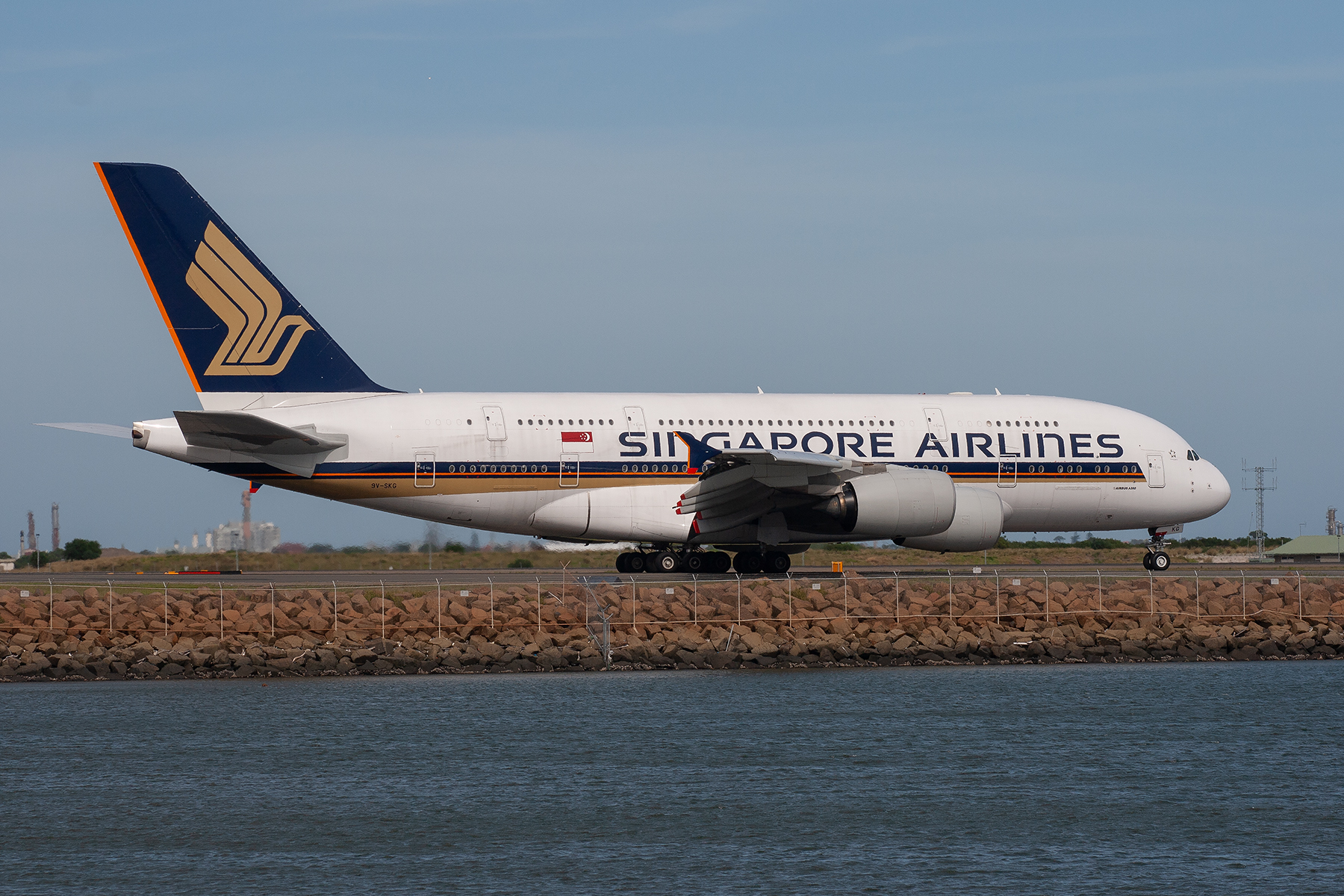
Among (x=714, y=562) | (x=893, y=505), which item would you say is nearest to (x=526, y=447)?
(x=714, y=562)

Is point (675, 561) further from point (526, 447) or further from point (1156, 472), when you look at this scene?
point (1156, 472)

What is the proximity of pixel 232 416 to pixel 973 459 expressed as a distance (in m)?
17.1

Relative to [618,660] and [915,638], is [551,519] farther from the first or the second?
[915,638]

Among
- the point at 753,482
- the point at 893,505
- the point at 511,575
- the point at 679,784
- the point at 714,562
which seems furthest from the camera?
the point at 511,575

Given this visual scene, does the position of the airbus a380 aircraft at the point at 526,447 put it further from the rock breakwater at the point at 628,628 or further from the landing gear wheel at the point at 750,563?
the rock breakwater at the point at 628,628

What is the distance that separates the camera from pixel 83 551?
160 ft

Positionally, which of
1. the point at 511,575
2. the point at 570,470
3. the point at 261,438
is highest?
the point at 261,438

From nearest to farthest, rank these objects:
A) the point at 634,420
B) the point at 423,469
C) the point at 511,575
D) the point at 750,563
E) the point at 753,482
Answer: the point at 753,482, the point at 423,469, the point at 634,420, the point at 750,563, the point at 511,575

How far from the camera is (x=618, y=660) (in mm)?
28234

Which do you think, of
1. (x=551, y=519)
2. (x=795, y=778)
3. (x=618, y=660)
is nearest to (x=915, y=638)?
(x=618, y=660)

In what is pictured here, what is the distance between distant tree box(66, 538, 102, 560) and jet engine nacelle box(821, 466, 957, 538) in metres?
27.2

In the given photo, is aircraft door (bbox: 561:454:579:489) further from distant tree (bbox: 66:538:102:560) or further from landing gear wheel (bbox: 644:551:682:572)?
distant tree (bbox: 66:538:102:560)

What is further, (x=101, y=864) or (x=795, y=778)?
(x=795, y=778)

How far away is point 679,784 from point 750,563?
1652 centimetres
